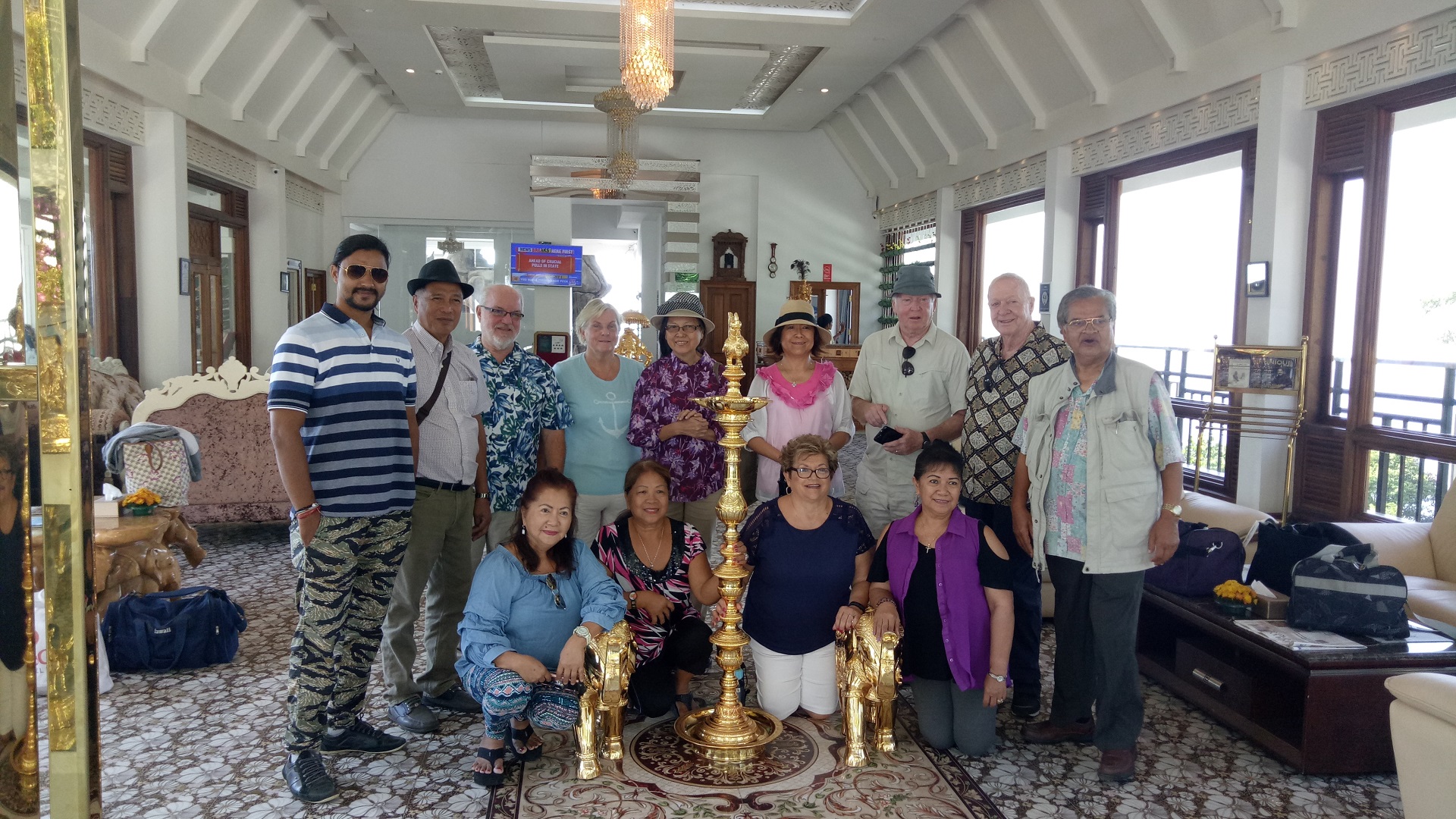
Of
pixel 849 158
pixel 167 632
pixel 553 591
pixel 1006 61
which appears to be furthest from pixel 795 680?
pixel 849 158

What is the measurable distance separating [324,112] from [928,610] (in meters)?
10.1

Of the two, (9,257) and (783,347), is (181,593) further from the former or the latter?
(9,257)

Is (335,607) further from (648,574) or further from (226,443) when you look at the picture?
(226,443)

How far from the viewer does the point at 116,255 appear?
740 centimetres

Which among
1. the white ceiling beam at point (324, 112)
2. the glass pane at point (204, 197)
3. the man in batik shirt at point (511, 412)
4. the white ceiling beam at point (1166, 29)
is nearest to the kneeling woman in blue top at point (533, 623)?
the man in batik shirt at point (511, 412)

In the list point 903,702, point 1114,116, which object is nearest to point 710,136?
point 1114,116

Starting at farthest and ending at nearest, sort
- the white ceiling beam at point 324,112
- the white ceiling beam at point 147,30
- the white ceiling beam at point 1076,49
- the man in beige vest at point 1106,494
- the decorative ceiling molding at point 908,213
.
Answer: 1. the decorative ceiling molding at point 908,213
2. the white ceiling beam at point 324,112
3. the white ceiling beam at point 1076,49
4. the white ceiling beam at point 147,30
5. the man in beige vest at point 1106,494

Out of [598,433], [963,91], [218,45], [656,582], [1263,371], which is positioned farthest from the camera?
[963,91]

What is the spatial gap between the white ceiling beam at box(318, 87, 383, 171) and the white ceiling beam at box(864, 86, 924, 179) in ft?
20.1

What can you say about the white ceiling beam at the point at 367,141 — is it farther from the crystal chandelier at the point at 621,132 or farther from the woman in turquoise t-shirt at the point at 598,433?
the woman in turquoise t-shirt at the point at 598,433

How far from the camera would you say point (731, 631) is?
9.09 feet

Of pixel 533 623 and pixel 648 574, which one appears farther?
pixel 648 574

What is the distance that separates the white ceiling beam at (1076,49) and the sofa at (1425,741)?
20.5 ft

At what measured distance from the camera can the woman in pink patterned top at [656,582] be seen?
299 cm
